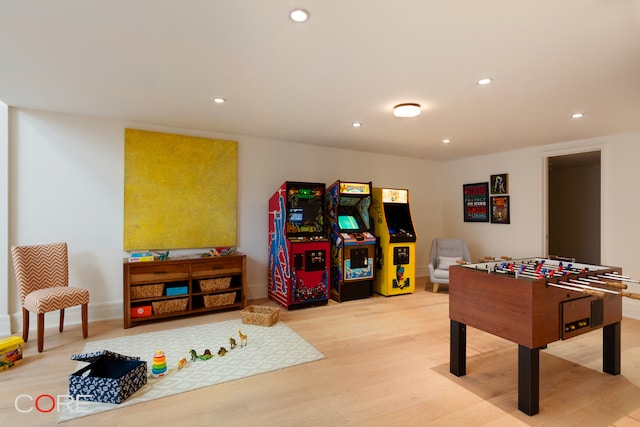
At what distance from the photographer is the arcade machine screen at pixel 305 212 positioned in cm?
458

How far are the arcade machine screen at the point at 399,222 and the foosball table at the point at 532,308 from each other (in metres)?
2.34

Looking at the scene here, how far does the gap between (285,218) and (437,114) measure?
2.37 m

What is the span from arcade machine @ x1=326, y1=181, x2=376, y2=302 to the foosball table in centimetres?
223

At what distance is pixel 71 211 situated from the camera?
387 centimetres

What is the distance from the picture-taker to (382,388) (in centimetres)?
246

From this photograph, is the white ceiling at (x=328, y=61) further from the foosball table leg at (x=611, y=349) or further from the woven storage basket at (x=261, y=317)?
the woven storage basket at (x=261, y=317)

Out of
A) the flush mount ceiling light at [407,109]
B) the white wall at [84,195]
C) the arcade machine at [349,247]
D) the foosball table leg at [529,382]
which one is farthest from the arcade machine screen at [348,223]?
the foosball table leg at [529,382]

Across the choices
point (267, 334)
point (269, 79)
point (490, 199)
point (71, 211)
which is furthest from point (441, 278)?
point (71, 211)

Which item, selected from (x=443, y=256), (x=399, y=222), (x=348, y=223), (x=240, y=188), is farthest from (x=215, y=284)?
(x=443, y=256)

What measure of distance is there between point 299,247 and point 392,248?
1.64m

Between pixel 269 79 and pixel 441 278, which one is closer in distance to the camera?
pixel 269 79

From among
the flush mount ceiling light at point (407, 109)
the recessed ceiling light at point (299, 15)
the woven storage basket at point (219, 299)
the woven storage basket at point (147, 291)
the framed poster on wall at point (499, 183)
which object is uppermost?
the recessed ceiling light at point (299, 15)

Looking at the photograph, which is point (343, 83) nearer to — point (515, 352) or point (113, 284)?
point (515, 352)

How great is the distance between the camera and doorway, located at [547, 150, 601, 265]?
269 inches
